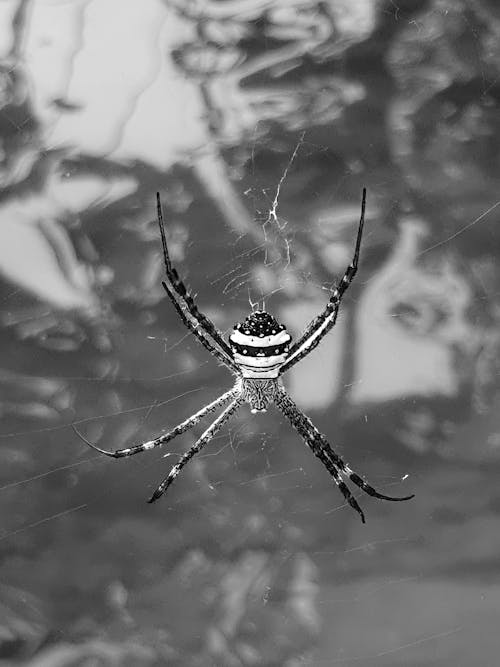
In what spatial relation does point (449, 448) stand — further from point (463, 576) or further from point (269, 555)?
point (269, 555)

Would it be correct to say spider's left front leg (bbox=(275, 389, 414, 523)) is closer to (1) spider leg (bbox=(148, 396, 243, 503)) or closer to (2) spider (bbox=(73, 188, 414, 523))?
(2) spider (bbox=(73, 188, 414, 523))

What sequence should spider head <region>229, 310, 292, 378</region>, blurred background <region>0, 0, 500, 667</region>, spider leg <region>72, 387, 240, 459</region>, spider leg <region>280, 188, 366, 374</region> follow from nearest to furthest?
1. spider head <region>229, 310, 292, 378</region>
2. spider leg <region>280, 188, 366, 374</region>
3. spider leg <region>72, 387, 240, 459</region>
4. blurred background <region>0, 0, 500, 667</region>

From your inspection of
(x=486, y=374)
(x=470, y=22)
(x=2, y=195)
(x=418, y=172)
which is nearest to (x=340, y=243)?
(x=418, y=172)

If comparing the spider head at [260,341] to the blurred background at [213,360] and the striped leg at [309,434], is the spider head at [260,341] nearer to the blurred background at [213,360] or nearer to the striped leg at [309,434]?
the striped leg at [309,434]

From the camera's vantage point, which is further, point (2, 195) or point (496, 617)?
point (2, 195)

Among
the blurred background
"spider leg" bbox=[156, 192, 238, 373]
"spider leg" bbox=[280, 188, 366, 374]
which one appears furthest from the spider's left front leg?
the blurred background

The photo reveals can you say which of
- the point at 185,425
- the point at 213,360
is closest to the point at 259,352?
the point at 185,425
